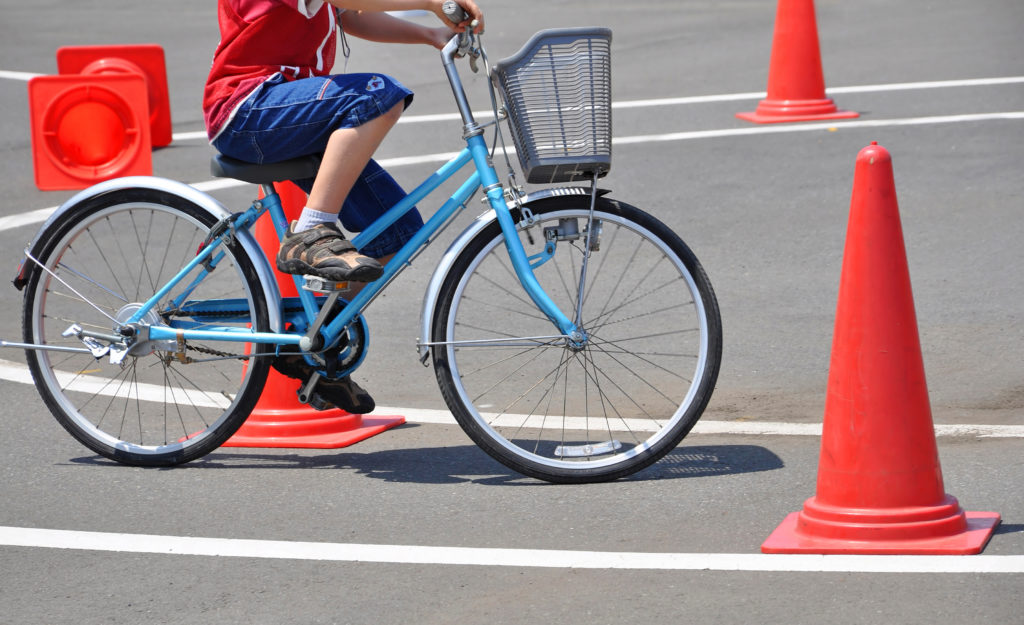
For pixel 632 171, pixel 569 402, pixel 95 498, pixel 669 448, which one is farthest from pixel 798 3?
pixel 95 498

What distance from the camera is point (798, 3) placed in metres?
11.4

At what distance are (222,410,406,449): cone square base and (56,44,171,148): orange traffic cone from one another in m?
6.04

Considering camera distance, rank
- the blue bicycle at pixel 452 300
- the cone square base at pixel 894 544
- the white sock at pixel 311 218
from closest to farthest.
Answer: the cone square base at pixel 894 544
the blue bicycle at pixel 452 300
the white sock at pixel 311 218

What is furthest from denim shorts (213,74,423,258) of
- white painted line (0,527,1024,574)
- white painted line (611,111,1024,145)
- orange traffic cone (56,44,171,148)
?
orange traffic cone (56,44,171,148)

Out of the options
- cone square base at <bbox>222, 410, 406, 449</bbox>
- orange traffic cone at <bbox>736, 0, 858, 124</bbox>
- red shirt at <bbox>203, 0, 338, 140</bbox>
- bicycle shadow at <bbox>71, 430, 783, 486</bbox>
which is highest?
orange traffic cone at <bbox>736, 0, 858, 124</bbox>

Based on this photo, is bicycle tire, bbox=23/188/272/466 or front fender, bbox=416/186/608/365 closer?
front fender, bbox=416/186/608/365

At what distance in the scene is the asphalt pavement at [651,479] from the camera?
3.70 meters

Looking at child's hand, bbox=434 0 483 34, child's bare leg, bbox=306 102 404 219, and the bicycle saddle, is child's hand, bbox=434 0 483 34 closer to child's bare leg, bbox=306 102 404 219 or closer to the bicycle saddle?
child's bare leg, bbox=306 102 404 219

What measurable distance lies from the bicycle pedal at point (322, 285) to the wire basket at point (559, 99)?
730 mm

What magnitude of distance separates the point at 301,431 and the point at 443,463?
2.11 feet

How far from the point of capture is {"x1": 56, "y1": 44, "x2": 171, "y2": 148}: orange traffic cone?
10.8 metres

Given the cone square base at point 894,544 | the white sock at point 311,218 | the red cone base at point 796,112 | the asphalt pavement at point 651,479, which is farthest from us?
the red cone base at point 796,112

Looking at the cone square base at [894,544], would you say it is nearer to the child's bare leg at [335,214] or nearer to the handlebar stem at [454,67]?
the child's bare leg at [335,214]

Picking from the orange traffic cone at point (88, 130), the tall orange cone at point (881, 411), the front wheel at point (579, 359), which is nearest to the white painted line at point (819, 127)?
the front wheel at point (579, 359)
